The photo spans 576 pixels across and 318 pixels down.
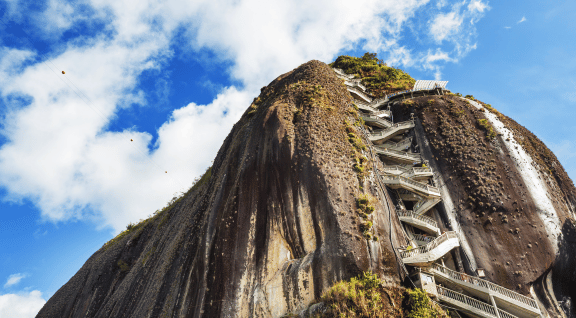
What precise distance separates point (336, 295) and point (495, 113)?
74.2 feet

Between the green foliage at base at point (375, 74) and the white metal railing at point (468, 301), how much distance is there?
24807 millimetres

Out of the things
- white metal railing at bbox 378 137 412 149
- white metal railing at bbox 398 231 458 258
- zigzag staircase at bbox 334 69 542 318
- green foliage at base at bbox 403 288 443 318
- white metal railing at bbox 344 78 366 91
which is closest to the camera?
green foliage at base at bbox 403 288 443 318

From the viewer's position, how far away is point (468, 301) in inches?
739

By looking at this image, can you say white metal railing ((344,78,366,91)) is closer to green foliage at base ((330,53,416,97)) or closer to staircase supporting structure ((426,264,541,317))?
green foliage at base ((330,53,416,97))

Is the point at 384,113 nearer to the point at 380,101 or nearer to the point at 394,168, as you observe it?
the point at 380,101

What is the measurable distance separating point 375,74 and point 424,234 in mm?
25394

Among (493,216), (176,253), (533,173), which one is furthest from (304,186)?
(533,173)

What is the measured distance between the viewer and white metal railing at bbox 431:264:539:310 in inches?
742

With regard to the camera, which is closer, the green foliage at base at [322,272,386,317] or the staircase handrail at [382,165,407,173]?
the green foliage at base at [322,272,386,317]

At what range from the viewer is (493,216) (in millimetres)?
22547

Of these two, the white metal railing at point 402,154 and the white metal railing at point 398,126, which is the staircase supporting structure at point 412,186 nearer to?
the white metal railing at point 402,154

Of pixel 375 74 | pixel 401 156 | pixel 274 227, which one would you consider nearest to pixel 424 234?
pixel 401 156

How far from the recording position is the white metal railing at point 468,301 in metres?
18.3

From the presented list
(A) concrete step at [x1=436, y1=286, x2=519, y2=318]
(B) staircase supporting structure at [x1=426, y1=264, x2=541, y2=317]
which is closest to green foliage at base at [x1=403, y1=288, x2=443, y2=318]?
(A) concrete step at [x1=436, y1=286, x2=519, y2=318]
